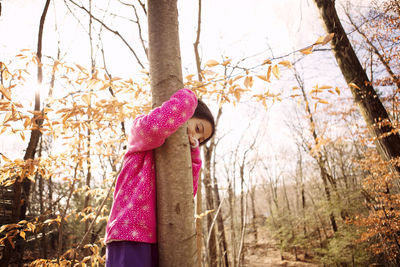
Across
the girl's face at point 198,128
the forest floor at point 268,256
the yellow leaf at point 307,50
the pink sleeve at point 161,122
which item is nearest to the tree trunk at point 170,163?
the pink sleeve at point 161,122

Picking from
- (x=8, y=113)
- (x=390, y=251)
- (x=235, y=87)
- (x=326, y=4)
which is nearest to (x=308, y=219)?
(x=390, y=251)

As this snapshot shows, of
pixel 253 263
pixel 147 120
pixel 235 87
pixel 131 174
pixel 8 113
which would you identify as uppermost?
pixel 235 87

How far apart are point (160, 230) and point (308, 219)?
14.4 metres

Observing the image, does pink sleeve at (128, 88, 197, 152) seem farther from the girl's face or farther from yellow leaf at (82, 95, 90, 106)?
A: yellow leaf at (82, 95, 90, 106)

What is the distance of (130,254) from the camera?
81 centimetres

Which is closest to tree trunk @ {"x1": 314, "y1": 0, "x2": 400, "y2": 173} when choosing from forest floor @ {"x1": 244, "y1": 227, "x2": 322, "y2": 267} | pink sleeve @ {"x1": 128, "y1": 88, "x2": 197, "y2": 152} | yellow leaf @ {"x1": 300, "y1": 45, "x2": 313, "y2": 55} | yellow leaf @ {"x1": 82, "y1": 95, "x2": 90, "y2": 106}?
yellow leaf @ {"x1": 300, "y1": 45, "x2": 313, "y2": 55}

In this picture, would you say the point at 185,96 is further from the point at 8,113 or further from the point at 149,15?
the point at 8,113

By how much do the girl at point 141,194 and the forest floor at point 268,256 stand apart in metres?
15.2

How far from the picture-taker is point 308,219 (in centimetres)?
1228

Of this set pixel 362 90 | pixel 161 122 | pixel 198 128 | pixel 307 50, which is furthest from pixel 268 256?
pixel 161 122

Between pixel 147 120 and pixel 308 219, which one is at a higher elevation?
pixel 147 120

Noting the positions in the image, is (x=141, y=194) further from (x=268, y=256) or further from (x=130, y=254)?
(x=268, y=256)

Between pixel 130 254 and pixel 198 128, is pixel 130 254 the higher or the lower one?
the lower one

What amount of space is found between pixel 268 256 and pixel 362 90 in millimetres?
17123
